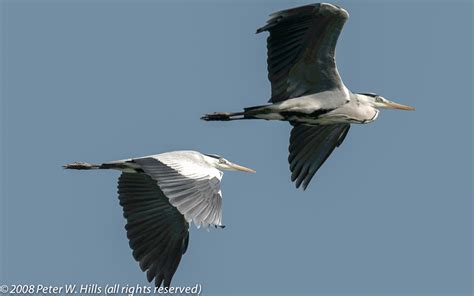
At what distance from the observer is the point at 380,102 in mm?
14703

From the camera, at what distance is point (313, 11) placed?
43.1 ft

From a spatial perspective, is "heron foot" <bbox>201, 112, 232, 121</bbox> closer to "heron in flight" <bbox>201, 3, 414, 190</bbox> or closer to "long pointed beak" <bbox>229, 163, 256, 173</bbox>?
"heron in flight" <bbox>201, 3, 414, 190</bbox>

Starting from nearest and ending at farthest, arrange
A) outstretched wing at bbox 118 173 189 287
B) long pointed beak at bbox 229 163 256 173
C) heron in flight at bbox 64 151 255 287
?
heron in flight at bbox 64 151 255 287, outstretched wing at bbox 118 173 189 287, long pointed beak at bbox 229 163 256 173

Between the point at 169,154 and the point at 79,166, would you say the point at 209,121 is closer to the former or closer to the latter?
the point at 169,154

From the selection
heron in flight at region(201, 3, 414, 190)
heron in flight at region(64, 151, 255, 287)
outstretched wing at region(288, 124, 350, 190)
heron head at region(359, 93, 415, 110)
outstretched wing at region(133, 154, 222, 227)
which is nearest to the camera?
outstretched wing at region(133, 154, 222, 227)

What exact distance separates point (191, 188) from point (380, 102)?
3.19 metres

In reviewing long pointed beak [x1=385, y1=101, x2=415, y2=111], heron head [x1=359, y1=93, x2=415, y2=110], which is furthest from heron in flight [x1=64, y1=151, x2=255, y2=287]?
long pointed beak [x1=385, y1=101, x2=415, y2=111]

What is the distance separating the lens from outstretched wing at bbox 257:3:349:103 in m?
13.1

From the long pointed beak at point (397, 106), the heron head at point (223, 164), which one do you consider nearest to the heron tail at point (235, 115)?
the heron head at point (223, 164)

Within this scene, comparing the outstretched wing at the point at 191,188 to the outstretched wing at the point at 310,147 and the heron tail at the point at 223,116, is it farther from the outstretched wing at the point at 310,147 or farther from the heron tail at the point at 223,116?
the outstretched wing at the point at 310,147

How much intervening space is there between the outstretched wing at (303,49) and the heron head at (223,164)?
145cm

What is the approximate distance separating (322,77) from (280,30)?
0.83 m

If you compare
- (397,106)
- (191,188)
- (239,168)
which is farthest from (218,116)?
(397,106)

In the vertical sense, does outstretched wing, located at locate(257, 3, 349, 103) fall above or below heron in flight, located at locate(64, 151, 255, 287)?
above
